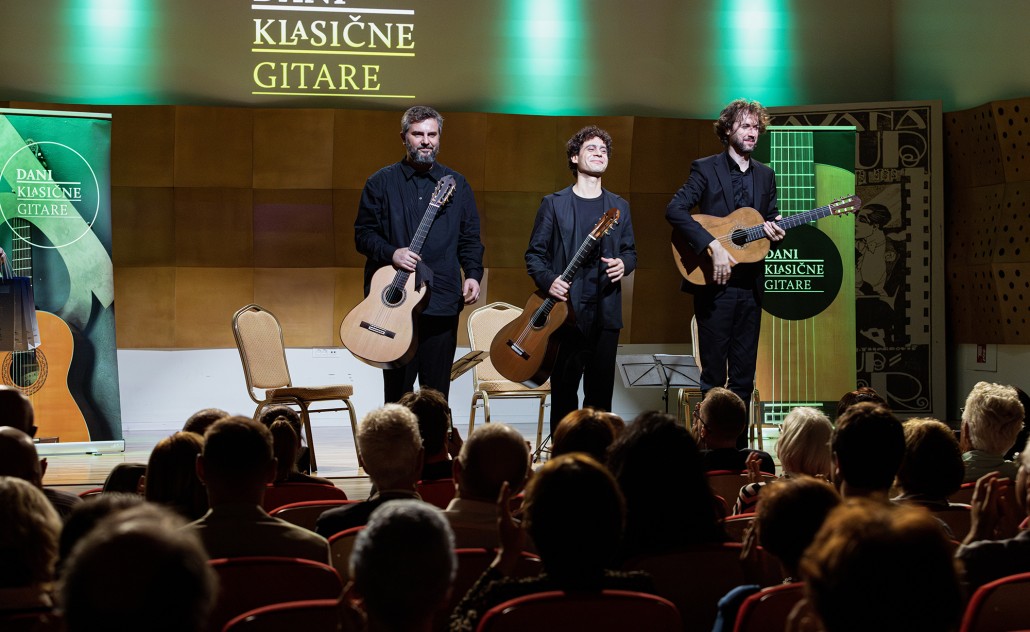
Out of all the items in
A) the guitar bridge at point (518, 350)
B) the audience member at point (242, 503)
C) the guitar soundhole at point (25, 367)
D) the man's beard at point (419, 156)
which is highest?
the man's beard at point (419, 156)

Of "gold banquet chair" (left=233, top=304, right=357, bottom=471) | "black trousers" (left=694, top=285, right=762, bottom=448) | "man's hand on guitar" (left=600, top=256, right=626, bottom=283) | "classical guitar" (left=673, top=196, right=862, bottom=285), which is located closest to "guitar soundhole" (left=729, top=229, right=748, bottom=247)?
"classical guitar" (left=673, top=196, right=862, bottom=285)

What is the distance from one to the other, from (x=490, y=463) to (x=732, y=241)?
3.32 meters

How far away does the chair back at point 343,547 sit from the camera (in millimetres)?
2244

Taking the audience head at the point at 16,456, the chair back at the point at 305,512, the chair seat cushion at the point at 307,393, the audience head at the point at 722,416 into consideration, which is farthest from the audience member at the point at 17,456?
the chair seat cushion at the point at 307,393

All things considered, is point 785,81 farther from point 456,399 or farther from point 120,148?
point 120,148

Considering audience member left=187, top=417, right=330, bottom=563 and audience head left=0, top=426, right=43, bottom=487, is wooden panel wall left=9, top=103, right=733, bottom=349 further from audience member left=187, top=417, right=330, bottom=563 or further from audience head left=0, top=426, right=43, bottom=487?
audience member left=187, top=417, right=330, bottom=563

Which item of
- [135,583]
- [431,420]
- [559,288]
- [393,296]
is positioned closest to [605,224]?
[559,288]

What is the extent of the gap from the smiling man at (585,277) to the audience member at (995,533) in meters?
2.83

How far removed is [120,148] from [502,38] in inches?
118

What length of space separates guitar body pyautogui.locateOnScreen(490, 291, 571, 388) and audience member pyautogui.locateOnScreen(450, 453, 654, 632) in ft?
11.3

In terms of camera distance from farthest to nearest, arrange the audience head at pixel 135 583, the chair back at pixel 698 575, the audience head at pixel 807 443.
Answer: the audience head at pixel 807 443
the chair back at pixel 698 575
the audience head at pixel 135 583

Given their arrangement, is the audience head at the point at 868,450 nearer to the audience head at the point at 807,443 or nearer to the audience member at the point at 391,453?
the audience head at the point at 807,443

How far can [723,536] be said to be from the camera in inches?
86.1

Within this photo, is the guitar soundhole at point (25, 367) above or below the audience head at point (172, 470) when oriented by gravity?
above
